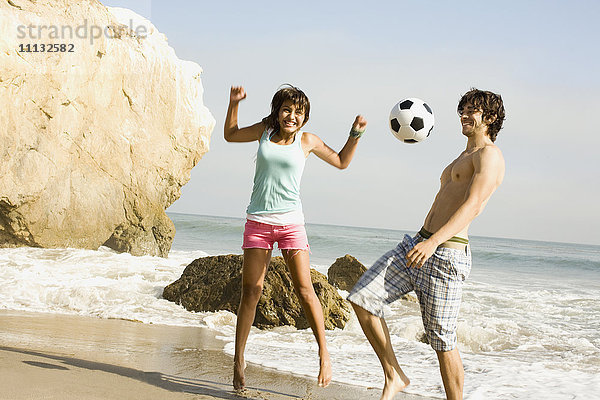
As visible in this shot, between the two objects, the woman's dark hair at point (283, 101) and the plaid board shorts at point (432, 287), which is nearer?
the plaid board shorts at point (432, 287)

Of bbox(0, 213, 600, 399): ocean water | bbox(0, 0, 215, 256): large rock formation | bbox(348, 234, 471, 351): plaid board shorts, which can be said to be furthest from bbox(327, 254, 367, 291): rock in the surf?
bbox(348, 234, 471, 351): plaid board shorts

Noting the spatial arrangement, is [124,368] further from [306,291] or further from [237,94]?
[237,94]

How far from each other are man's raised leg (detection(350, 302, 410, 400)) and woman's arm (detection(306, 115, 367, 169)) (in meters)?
1.07

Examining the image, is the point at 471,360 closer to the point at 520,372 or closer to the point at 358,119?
the point at 520,372

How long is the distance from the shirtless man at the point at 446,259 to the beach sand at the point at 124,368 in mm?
913

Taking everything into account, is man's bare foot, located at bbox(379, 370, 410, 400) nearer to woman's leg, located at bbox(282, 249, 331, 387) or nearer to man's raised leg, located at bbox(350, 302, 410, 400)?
man's raised leg, located at bbox(350, 302, 410, 400)

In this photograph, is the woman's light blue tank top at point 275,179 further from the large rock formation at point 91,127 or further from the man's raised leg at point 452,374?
the large rock formation at point 91,127

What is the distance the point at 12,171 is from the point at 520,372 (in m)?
10.3

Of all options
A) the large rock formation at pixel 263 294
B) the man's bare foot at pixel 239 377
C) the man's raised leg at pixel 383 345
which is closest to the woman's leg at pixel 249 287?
the man's bare foot at pixel 239 377

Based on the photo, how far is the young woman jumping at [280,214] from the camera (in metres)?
3.88

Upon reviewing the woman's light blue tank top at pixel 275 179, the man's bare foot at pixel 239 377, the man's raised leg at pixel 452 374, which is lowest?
the man's bare foot at pixel 239 377

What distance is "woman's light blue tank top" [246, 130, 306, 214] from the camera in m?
3.87

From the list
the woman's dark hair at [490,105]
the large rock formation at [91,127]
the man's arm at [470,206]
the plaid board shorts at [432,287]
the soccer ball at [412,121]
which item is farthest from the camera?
the large rock formation at [91,127]

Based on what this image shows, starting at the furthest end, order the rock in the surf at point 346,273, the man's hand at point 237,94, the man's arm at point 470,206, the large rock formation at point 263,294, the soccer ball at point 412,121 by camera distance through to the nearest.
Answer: the rock in the surf at point 346,273, the large rock formation at point 263,294, the soccer ball at point 412,121, the man's hand at point 237,94, the man's arm at point 470,206
